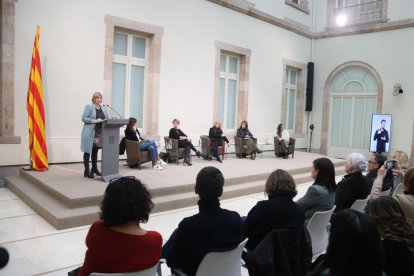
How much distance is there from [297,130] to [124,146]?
7.32 m

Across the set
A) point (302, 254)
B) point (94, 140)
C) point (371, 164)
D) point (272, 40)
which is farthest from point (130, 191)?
point (272, 40)

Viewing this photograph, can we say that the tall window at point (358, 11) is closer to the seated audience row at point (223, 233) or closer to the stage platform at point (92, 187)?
the stage platform at point (92, 187)

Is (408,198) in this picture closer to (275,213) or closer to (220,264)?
(275,213)

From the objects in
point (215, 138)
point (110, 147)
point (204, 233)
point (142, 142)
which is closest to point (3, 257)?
point (204, 233)

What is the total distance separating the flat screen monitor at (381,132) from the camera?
10500 millimetres

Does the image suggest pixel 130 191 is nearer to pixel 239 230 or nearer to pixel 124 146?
pixel 239 230

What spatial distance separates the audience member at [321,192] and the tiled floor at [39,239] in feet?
2.68

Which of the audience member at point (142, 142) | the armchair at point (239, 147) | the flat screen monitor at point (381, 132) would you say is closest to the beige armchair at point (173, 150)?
the audience member at point (142, 142)

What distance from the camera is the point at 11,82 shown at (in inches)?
236

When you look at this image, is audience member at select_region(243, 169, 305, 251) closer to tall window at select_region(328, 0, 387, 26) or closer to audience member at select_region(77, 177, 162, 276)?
audience member at select_region(77, 177, 162, 276)

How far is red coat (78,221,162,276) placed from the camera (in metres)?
1.58

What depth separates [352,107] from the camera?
11.6 metres

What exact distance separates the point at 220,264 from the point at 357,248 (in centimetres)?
83

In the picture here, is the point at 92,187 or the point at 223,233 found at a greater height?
the point at 223,233
